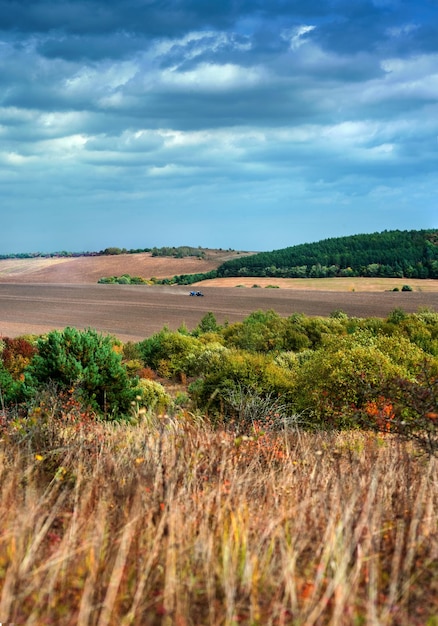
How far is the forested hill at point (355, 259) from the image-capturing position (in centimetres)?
10269

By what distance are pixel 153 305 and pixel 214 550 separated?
75172 millimetres

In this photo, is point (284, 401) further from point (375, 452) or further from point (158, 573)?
point (158, 573)

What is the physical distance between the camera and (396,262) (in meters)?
107

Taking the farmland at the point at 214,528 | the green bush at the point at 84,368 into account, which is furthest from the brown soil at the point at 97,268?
the farmland at the point at 214,528

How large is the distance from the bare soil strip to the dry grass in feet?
164

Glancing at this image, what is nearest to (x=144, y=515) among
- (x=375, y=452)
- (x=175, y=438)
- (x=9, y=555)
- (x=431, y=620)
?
(x=9, y=555)

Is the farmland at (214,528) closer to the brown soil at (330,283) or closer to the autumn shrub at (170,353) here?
the autumn shrub at (170,353)

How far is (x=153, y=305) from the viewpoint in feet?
258

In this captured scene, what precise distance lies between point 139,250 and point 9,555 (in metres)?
138

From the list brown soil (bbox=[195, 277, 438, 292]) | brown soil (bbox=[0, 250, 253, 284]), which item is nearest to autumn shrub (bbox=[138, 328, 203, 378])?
brown soil (bbox=[195, 277, 438, 292])

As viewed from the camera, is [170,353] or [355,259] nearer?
[170,353]

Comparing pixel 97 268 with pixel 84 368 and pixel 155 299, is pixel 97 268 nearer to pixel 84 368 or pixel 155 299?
pixel 155 299

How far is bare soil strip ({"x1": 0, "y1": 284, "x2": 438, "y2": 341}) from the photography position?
211ft

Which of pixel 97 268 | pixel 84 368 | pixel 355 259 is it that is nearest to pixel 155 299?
pixel 97 268
